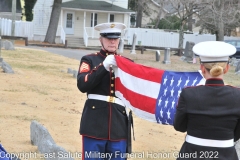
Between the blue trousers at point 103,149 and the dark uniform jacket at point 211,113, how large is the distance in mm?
1207

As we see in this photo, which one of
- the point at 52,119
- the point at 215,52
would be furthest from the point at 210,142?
the point at 52,119

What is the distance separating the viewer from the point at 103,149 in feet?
16.5

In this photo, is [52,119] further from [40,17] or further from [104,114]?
[40,17]

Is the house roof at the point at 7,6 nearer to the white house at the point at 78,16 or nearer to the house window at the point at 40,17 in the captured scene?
the house window at the point at 40,17

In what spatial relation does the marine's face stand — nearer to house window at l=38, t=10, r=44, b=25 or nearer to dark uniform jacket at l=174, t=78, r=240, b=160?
dark uniform jacket at l=174, t=78, r=240, b=160

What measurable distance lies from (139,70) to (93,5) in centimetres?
4070

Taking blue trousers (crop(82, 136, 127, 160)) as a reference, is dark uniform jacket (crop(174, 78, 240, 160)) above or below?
above

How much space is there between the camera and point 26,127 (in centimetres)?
886

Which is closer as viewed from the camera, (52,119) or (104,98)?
(104,98)

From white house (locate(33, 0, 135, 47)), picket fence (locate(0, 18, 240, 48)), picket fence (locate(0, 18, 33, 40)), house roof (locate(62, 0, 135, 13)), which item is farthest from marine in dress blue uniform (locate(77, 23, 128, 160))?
house roof (locate(62, 0, 135, 13))

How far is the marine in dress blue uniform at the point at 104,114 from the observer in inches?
197

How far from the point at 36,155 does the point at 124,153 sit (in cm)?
240

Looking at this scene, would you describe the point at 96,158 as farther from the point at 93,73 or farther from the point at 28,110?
the point at 28,110

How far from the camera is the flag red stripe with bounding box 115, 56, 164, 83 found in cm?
497
